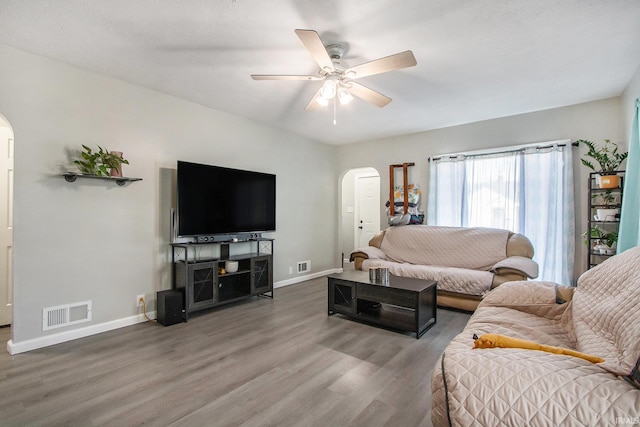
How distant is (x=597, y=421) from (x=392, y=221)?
171 inches

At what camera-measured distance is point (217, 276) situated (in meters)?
3.72

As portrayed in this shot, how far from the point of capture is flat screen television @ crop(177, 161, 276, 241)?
354cm

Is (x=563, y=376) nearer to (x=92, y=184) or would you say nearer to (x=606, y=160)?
(x=606, y=160)

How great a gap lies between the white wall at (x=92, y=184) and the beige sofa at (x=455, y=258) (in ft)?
8.77

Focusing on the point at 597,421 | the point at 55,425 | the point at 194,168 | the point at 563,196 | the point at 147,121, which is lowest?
the point at 55,425

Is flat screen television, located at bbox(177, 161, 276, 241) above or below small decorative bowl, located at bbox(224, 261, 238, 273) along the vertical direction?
above

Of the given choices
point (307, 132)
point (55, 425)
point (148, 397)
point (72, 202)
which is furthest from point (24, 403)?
point (307, 132)

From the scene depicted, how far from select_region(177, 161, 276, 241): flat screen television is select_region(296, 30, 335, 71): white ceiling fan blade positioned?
2010 mm

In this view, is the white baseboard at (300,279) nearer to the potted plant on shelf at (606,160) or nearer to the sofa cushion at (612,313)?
the sofa cushion at (612,313)

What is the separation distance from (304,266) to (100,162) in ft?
11.2

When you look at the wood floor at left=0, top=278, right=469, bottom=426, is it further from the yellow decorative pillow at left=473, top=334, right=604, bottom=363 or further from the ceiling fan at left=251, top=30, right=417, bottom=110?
the ceiling fan at left=251, top=30, right=417, bottom=110

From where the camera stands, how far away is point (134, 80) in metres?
3.26

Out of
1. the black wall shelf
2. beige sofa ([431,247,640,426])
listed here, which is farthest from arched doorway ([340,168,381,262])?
beige sofa ([431,247,640,426])

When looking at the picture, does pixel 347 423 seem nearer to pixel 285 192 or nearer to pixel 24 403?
pixel 24 403
